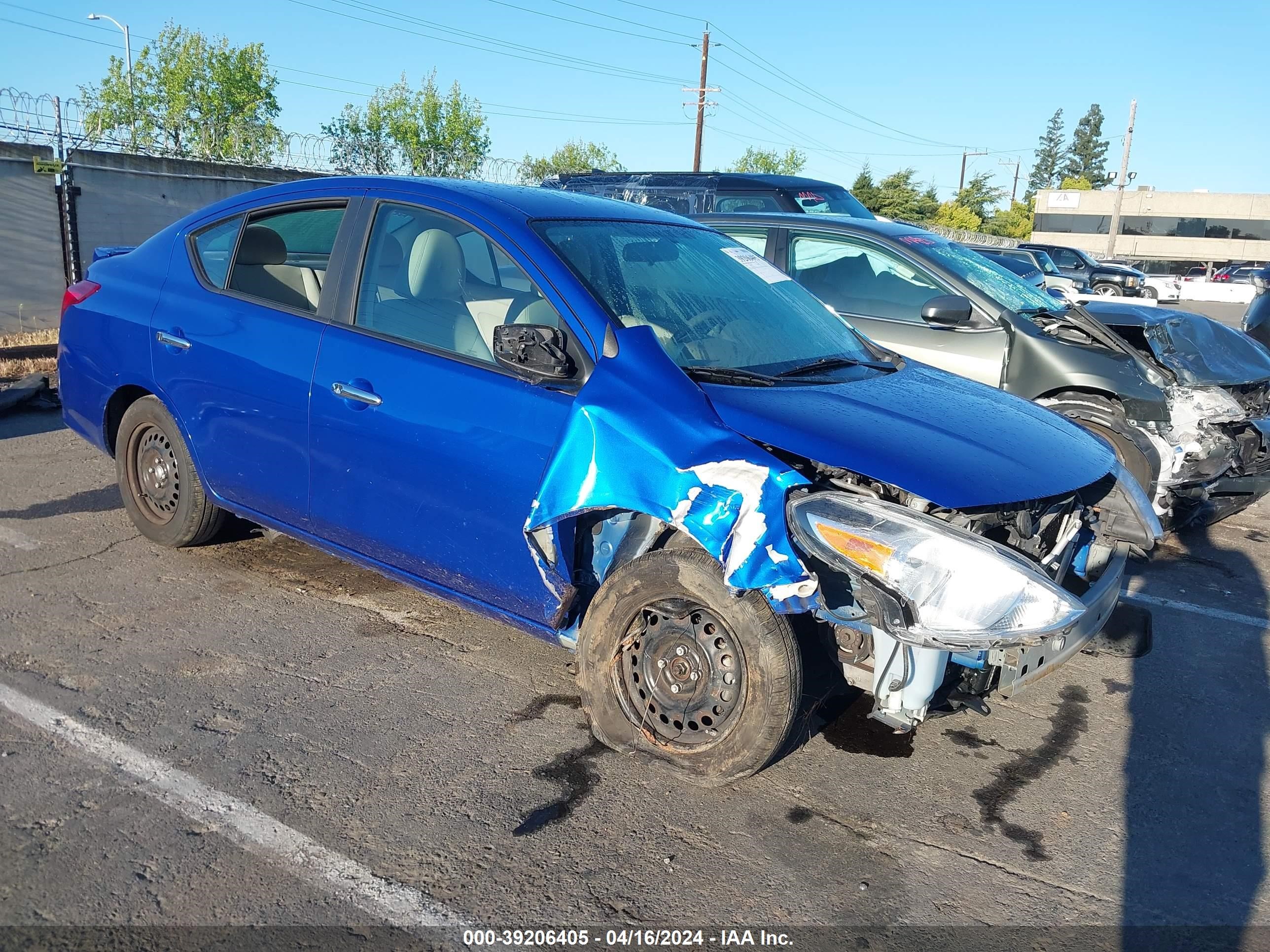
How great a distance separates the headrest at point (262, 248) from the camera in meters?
4.54

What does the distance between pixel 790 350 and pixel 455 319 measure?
1228mm

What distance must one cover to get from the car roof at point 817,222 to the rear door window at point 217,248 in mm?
3037

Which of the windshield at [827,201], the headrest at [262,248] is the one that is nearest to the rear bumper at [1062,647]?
the headrest at [262,248]

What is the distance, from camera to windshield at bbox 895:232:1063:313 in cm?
651

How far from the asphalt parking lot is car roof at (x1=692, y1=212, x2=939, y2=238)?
328 centimetres

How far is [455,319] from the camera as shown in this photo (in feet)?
12.5

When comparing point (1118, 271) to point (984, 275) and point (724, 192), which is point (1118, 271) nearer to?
point (724, 192)

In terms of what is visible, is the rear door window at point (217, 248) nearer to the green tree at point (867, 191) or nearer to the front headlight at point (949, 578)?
the front headlight at point (949, 578)

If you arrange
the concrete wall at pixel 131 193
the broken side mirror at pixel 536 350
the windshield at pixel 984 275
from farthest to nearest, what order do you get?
the concrete wall at pixel 131 193, the windshield at pixel 984 275, the broken side mirror at pixel 536 350

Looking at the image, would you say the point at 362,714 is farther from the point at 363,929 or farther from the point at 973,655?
the point at 973,655

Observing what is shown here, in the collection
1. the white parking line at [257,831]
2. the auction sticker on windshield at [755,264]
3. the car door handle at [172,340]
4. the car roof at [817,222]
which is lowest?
the white parking line at [257,831]

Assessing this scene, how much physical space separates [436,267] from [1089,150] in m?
126

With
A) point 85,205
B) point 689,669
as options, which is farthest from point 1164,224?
point 689,669

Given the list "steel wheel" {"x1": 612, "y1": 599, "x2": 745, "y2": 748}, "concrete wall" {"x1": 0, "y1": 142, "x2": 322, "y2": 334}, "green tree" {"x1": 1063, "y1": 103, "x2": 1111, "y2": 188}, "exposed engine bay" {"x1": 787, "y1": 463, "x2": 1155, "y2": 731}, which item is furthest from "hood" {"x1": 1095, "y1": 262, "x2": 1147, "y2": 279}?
"green tree" {"x1": 1063, "y1": 103, "x2": 1111, "y2": 188}
